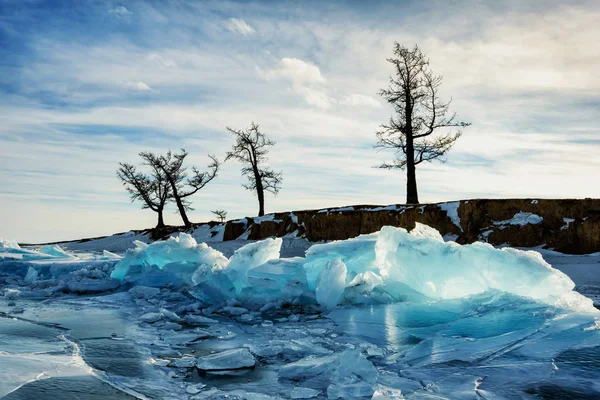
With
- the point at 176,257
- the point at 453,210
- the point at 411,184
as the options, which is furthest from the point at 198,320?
the point at 411,184

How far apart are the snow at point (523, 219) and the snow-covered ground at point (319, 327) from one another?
46.5 inches

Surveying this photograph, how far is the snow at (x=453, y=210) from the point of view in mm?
9141

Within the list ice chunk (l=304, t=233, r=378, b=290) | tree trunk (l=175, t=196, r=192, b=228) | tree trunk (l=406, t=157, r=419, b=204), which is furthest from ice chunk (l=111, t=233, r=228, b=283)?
tree trunk (l=175, t=196, r=192, b=228)

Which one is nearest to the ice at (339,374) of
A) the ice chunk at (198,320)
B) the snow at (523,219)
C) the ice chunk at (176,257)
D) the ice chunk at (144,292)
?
the ice chunk at (198,320)

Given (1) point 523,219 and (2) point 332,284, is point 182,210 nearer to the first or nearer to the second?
(1) point 523,219

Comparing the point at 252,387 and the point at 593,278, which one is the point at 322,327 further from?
the point at 593,278

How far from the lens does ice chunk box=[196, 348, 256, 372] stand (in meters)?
2.66

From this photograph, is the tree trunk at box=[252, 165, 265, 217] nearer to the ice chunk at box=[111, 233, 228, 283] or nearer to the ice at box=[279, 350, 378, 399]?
the ice chunk at box=[111, 233, 228, 283]

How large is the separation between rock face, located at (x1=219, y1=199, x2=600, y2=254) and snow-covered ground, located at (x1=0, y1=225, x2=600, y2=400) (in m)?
0.71

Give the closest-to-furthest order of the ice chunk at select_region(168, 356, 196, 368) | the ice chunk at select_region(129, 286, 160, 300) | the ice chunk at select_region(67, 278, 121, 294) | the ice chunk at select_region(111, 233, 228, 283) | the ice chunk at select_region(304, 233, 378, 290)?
the ice chunk at select_region(168, 356, 196, 368), the ice chunk at select_region(304, 233, 378, 290), the ice chunk at select_region(129, 286, 160, 300), the ice chunk at select_region(67, 278, 121, 294), the ice chunk at select_region(111, 233, 228, 283)

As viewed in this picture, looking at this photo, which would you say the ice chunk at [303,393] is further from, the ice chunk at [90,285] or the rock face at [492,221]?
the rock face at [492,221]

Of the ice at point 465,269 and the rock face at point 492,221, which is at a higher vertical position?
the rock face at point 492,221

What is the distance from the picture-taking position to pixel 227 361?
2732 millimetres

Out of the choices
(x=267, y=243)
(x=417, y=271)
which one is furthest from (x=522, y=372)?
(x=267, y=243)
